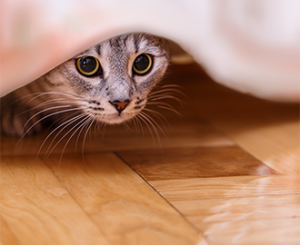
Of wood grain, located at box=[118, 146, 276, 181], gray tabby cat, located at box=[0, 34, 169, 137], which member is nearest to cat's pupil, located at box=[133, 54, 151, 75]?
gray tabby cat, located at box=[0, 34, 169, 137]

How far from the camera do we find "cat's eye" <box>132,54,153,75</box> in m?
1.06

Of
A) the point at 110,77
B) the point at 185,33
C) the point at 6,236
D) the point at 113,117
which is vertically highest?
the point at 185,33

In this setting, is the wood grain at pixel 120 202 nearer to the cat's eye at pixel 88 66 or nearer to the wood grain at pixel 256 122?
the cat's eye at pixel 88 66

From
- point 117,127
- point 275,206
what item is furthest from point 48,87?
point 275,206

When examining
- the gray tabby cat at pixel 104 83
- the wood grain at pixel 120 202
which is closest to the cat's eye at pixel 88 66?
the gray tabby cat at pixel 104 83

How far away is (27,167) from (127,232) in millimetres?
373

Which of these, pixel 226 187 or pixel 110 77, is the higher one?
pixel 110 77

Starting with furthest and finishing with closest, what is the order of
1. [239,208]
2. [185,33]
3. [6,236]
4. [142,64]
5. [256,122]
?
[256,122]
[142,64]
[185,33]
[239,208]
[6,236]

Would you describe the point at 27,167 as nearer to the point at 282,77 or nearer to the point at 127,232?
the point at 127,232

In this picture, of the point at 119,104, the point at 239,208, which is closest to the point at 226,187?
the point at 239,208

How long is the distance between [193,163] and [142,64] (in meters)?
0.32

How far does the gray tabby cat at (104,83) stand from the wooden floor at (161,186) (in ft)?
0.29

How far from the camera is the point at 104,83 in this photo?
0.99m

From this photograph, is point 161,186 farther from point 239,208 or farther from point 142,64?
point 142,64
